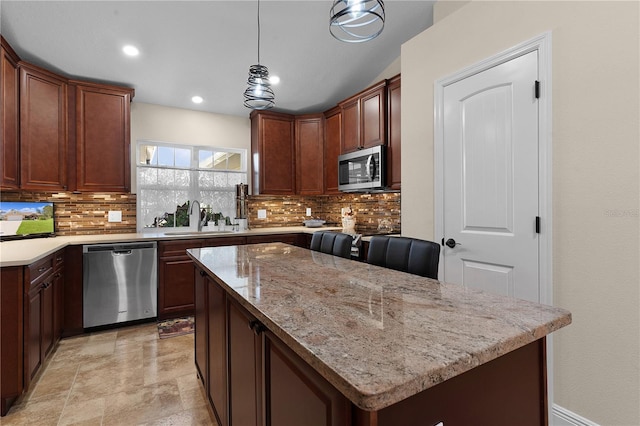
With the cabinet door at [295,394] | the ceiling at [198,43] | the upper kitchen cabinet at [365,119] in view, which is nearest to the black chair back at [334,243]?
the cabinet door at [295,394]

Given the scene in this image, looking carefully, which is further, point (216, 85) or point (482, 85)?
point (216, 85)

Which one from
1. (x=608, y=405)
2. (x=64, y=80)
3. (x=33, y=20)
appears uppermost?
(x=33, y=20)

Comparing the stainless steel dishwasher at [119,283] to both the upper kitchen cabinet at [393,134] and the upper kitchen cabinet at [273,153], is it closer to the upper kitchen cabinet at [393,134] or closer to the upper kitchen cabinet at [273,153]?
the upper kitchen cabinet at [273,153]

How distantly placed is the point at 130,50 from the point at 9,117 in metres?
1.13

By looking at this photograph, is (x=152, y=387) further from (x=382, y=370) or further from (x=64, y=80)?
(x=64, y=80)

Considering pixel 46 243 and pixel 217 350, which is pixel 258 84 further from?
pixel 46 243

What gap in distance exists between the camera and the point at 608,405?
161 cm

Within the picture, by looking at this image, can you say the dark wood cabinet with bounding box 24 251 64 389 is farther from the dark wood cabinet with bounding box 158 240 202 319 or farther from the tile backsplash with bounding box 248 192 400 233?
the tile backsplash with bounding box 248 192 400 233

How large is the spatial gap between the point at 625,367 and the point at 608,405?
23cm

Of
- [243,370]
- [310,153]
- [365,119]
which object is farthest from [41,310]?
[365,119]

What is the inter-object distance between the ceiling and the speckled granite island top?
93.9 inches

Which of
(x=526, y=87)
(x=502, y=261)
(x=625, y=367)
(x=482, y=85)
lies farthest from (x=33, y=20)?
(x=625, y=367)

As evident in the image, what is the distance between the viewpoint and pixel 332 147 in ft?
14.2

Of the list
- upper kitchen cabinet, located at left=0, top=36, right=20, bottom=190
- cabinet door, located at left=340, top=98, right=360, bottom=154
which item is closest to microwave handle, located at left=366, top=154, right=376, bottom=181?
cabinet door, located at left=340, top=98, right=360, bottom=154
